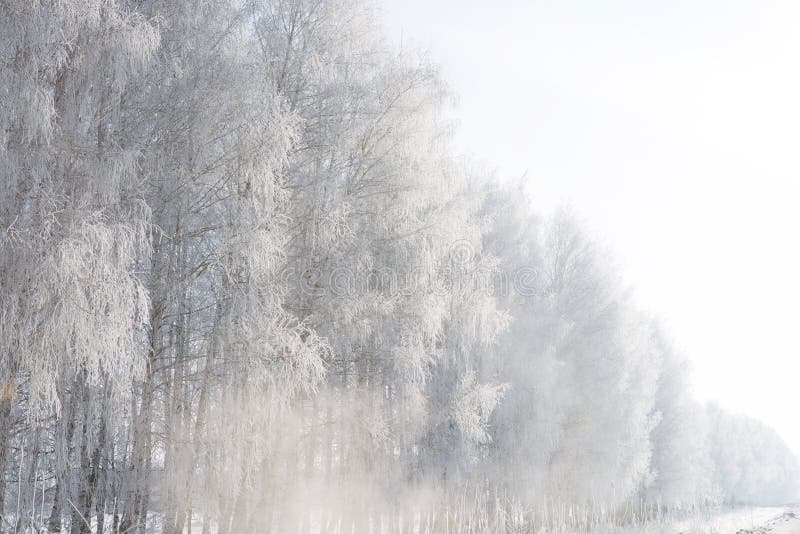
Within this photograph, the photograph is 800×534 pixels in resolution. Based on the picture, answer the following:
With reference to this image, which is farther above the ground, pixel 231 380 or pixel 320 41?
pixel 320 41

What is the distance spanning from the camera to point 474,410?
37.5ft

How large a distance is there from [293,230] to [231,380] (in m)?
2.20

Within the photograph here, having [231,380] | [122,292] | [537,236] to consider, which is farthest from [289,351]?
[537,236]

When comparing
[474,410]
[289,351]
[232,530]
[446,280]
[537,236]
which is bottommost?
[232,530]

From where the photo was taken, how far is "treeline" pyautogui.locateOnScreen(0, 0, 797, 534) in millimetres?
5852

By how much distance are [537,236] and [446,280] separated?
7.02m

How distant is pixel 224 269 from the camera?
7.74 m

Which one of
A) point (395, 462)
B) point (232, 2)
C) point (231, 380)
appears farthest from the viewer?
point (395, 462)

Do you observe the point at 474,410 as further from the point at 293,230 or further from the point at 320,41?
the point at 320,41

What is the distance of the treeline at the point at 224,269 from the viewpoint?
19.2 ft

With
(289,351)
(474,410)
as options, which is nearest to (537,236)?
(474,410)

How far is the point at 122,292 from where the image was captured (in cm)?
589

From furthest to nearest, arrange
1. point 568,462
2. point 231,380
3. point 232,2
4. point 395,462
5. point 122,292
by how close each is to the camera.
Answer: point 568,462 < point 395,462 < point 232,2 < point 231,380 < point 122,292

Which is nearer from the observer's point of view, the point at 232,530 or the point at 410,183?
the point at 232,530
